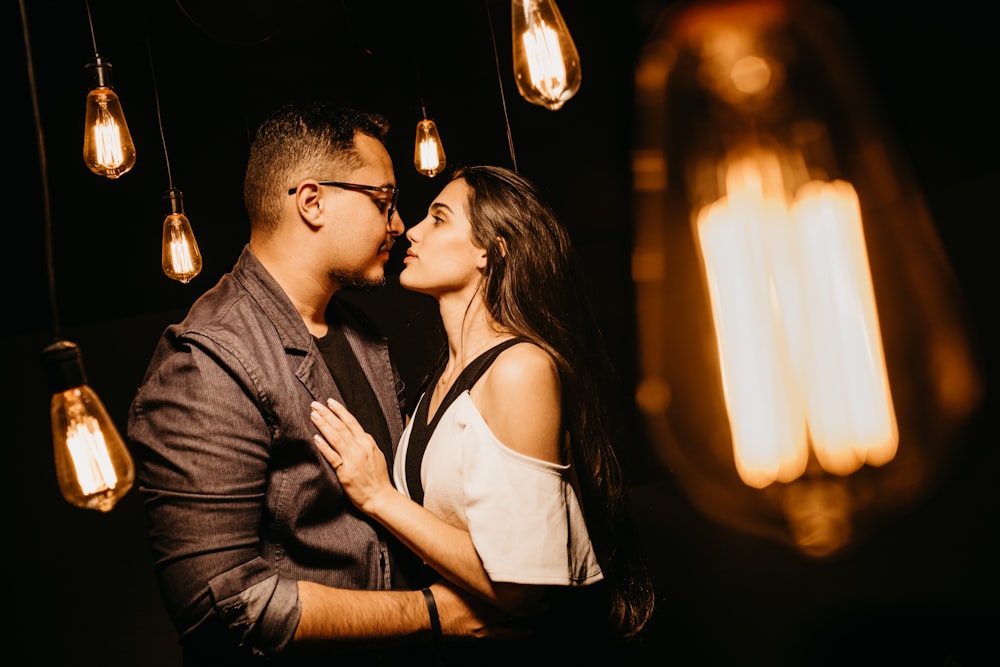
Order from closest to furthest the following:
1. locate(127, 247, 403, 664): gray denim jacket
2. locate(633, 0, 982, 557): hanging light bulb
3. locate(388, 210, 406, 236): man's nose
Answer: locate(127, 247, 403, 664): gray denim jacket < locate(388, 210, 406, 236): man's nose < locate(633, 0, 982, 557): hanging light bulb

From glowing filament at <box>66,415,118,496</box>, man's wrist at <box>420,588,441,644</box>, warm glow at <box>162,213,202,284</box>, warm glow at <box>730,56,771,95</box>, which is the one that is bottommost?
Result: man's wrist at <box>420,588,441,644</box>

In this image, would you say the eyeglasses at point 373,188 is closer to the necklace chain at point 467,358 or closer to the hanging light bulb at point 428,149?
the necklace chain at point 467,358

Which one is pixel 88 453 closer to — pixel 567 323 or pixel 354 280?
pixel 354 280

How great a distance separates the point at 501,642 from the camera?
1786mm

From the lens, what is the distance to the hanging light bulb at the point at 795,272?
2996mm

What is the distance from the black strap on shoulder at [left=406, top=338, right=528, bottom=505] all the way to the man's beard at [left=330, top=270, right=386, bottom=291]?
489mm

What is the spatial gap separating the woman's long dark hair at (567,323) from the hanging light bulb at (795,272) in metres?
1.20

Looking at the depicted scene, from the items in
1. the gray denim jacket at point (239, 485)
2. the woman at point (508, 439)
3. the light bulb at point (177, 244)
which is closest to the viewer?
the gray denim jacket at point (239, 485)

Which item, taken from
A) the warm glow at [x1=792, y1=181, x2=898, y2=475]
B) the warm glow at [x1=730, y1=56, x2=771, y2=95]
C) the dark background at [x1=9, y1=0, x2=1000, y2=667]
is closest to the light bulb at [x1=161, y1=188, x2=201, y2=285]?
the dark background at [x1=9, y1=0, x2=1000, y2=667]

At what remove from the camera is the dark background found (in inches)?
124

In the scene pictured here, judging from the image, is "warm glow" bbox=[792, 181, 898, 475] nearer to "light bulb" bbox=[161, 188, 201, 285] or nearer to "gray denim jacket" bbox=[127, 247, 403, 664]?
"gray denim jacket" bbox=[127, 247, 403, 664]

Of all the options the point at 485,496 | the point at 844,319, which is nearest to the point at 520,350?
the point at 485,496

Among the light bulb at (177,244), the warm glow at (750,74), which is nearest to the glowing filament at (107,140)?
the light bulb at (177,244)

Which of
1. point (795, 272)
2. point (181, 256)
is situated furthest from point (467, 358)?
point (795, 272)
